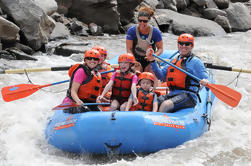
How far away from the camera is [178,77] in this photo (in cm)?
431

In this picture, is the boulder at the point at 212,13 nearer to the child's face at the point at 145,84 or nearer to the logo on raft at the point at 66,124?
the child's face at the point at 145,84

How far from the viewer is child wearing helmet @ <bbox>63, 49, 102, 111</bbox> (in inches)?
158

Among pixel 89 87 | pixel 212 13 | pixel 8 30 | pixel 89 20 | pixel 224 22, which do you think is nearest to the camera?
pixel 89 87

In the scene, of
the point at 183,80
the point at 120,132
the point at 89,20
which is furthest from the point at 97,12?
the point at 120,132

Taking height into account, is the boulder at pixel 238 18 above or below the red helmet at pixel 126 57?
above

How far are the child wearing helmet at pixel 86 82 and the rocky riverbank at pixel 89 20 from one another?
13.6 ft

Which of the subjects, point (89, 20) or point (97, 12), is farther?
point (89, 20)

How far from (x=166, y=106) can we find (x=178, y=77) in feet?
1.28

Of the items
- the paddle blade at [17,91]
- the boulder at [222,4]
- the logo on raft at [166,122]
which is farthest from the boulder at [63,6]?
the boulder at [222,4]

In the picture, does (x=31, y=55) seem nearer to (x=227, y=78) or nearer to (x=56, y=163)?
(x=227, y=78)

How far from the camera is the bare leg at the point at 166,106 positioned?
4199mm

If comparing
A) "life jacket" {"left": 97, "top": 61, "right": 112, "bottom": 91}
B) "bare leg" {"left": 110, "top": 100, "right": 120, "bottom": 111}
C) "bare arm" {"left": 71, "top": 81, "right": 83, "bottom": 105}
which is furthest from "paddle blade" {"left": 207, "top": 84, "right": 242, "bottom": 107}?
"bare arm" {"left": 71, "top": 81, "right": 83, "bottom": 105}

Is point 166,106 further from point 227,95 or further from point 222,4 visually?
point 222,4

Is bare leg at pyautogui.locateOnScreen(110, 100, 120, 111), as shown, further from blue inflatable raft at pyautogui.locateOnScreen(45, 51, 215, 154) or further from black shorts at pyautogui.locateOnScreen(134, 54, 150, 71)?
black shorts at pyautogui.locateOnScreen(134, 54, 150, 71)
